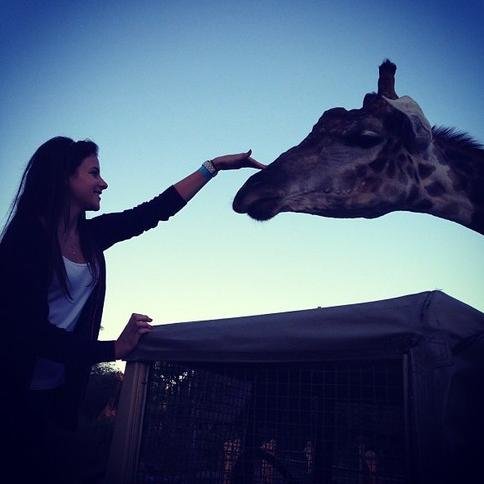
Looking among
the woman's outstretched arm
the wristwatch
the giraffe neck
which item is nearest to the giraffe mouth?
the woman's outstretched arm

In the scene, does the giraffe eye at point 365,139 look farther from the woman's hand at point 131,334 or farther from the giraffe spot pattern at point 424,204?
the woman's hand at point 131,334

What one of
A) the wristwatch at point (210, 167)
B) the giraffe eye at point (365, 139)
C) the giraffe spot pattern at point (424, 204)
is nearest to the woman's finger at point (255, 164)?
the wristwatch at point (210, 167)

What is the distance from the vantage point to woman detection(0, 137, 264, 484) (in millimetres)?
1757

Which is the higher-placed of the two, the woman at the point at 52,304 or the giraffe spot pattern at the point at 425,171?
the giraffe spot pattern at the point at 425,171

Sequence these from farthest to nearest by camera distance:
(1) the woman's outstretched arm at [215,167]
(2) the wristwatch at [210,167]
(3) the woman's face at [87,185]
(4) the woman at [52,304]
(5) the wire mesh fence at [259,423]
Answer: (2) the wristwatch at [210,167], (1) the woman's outstretched arm at [215,167], (3) the woman's face at [87,185], (5) the wire mesh fence at [259,423], (4) the woman at [52,304]

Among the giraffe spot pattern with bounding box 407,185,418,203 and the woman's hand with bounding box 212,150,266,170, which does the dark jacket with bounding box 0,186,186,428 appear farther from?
the giraffe spot pattern with bounding box 407,185,418,203

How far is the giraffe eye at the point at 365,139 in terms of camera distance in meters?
3.94

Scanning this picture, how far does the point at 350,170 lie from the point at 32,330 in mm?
3037

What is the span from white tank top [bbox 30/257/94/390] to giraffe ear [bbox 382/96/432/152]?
290cm

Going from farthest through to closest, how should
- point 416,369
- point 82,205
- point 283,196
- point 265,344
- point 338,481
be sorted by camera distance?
1. point 283,196
2. point 82,205
3. point 338,481
4. point 265,344
5. point 416,369

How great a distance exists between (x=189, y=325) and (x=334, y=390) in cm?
73

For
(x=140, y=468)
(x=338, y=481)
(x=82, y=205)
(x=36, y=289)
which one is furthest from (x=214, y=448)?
(x=82, y=205)

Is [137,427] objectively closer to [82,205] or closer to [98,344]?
[98,344]

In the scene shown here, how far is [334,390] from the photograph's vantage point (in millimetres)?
2000
